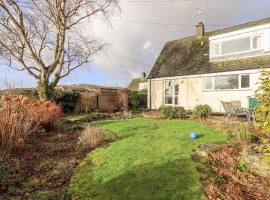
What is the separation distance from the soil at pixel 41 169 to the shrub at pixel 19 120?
1.29 ft

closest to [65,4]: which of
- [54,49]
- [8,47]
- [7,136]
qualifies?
[54,49]

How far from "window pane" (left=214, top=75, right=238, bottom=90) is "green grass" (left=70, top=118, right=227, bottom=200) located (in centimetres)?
Result: 1180

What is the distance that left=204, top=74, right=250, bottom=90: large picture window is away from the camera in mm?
18641

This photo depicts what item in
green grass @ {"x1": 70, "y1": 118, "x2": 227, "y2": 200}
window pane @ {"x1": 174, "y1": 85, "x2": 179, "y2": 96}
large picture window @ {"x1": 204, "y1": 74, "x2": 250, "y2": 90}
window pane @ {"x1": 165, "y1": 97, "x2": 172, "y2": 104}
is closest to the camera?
green grass @ {"x1": 70, "y1": 118, "x2": 227, "y2": 200}

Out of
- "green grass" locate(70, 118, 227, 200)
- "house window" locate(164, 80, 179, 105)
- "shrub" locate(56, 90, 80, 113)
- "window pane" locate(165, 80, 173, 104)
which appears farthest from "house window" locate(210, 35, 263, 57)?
"green grass" locate(70, 118, 227, 200)

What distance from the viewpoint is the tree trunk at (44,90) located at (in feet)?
64.8

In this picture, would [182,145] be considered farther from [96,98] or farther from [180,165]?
[96,98]

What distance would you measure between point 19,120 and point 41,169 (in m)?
1.98

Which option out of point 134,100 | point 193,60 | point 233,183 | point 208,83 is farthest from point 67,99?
point 233,183

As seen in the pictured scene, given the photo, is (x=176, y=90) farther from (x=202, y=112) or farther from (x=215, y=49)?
(x=202, y=112)

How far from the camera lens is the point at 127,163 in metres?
6.57

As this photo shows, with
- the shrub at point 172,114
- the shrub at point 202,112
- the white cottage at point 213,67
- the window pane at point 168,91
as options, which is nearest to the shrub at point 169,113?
the shrub at point 172,114

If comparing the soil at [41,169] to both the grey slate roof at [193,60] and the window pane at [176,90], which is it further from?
the window pane at [176,90]

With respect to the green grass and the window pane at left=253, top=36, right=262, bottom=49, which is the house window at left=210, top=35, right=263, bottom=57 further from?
the green grass
